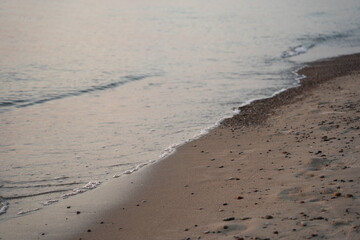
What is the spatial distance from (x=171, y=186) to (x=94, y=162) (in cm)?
193

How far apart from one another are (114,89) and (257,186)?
9.50 meters

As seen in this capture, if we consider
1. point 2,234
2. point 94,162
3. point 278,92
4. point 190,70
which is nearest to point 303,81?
point 278,92

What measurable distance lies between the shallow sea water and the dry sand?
3.42 feet

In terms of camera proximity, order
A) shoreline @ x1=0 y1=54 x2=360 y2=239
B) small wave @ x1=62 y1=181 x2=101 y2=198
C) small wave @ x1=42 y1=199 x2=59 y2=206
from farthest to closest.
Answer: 1. small wave @ x1=62 y1=181 x2=101 y2=198
2. small wave @ x1=42 y1=199 x2=59 y2=206
3. shoreline @ x1=0 y1=54 x2=360 y2=239

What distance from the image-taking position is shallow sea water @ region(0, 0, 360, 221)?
23.6 feet

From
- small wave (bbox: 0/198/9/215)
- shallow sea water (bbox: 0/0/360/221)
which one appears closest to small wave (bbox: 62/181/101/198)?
shallow sea water (bbox: 0/0/360/221)

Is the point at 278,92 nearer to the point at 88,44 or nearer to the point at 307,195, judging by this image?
the point at 307,195

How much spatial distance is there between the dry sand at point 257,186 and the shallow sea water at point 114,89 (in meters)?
1.04

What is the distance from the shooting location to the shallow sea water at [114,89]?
7184 mm

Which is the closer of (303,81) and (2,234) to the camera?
(2,234)

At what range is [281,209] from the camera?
15.8 ft

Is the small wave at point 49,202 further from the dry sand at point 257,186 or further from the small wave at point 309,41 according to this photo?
the small wave at point 309,41

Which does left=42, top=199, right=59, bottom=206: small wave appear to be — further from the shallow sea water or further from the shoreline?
the shoreline

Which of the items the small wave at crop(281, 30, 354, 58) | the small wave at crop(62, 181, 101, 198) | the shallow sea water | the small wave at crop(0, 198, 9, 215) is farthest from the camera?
the small wave at crop(281, 30, 354, 58)
